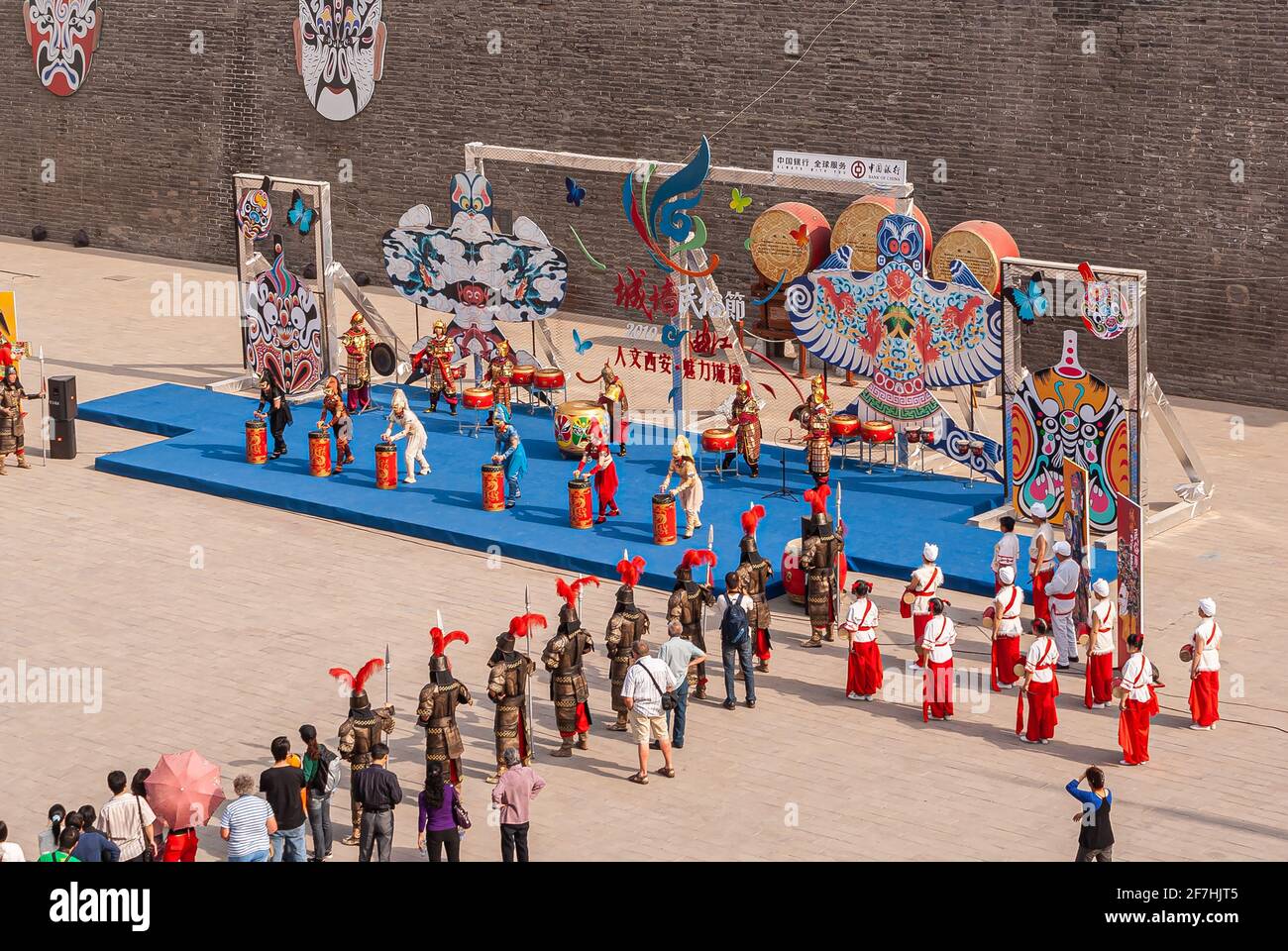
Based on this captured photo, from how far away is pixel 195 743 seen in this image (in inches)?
693

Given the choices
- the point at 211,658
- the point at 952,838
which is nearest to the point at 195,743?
the point at 211,658

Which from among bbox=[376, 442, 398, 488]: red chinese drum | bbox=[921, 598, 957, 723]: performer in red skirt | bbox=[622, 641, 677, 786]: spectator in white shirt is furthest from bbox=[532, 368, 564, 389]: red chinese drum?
bbox=[622, 641, 677, 786]: spectator in white shirt

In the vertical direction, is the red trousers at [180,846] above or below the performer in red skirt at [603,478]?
below

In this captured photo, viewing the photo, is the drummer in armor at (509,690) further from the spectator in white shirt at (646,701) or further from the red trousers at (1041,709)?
the red trousers at (1041,709)

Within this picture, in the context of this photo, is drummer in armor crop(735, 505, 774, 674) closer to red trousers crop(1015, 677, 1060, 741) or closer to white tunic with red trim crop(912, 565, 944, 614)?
white tunic with red trim crop(912, 565, 944, 614)

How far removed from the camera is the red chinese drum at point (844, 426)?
1006 inches

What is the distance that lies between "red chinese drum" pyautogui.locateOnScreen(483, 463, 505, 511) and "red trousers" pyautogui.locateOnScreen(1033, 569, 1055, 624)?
7.24 meters

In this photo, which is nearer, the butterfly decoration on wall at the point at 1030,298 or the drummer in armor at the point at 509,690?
the drummer in armor at the point at 509,690

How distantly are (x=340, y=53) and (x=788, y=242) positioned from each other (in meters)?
11.5

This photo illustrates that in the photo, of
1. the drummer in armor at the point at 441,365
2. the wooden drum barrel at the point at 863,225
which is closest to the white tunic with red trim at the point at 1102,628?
the wooden drum barrel at the point at 863,225

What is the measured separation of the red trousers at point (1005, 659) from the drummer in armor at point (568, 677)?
13.2ft

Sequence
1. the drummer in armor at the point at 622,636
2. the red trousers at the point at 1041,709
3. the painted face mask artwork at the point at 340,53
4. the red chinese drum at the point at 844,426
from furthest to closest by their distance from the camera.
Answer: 1. the painted face mask artwork at the point at 340,53
2. the red chinese drum at the point at 844,426
3. the drummer in armor at the point at 622,636
4. the red trousers at the point at 1041,709

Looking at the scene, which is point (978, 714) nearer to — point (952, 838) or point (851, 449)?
point (952, 838)

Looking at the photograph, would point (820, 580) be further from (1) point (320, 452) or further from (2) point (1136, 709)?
(1) point (320, 452)
